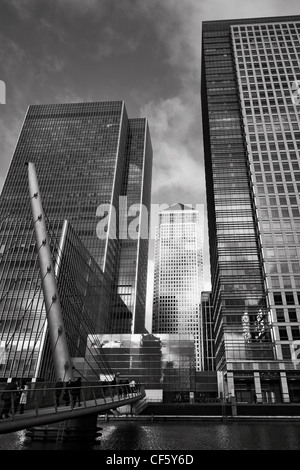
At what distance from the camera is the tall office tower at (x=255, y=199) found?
220 feet

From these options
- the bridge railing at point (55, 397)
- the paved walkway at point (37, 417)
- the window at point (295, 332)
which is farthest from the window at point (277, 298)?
the paved walkway at point (37, 417)

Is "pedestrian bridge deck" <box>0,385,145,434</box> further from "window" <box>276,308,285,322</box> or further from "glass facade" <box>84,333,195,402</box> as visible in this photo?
"window" <box>276,308,285,322</box>

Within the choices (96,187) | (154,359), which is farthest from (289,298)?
(96,187)

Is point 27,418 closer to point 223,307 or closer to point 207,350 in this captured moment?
point 223,307

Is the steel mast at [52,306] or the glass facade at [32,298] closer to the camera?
the steel mast at [52,306]

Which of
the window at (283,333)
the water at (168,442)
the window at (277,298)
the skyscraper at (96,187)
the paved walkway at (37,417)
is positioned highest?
the skyscraper at (96,187)

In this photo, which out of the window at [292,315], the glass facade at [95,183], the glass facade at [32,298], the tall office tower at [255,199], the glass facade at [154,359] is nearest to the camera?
the glass facade at [154,359]

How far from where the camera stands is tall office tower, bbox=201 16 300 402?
6719 cm

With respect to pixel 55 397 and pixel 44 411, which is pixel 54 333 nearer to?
pixel 55 397

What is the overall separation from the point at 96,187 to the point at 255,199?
66.9 metres

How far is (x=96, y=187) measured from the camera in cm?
12988

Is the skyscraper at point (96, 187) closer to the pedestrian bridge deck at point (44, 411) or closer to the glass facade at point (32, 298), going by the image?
the glass facade at point (32, 298)

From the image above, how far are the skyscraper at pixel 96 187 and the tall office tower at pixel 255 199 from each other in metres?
42.4
